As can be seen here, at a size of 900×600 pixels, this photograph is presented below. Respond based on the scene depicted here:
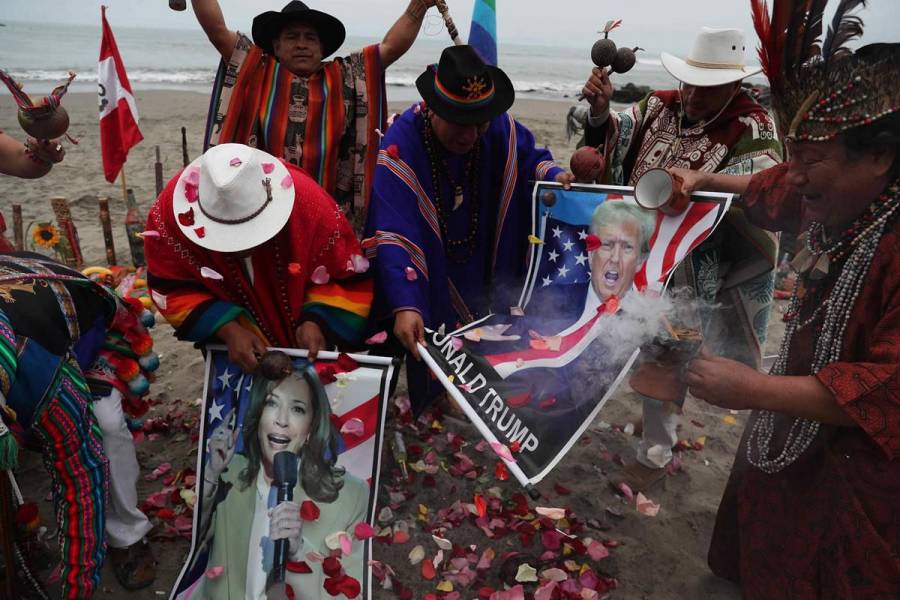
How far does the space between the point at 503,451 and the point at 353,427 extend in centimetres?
66

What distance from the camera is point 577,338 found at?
9.06ft

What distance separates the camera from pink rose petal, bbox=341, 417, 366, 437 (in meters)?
2.67

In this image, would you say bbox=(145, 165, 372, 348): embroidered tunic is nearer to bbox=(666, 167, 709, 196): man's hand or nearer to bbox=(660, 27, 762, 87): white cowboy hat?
bbox=(666, 167, 709, 196): man's hand

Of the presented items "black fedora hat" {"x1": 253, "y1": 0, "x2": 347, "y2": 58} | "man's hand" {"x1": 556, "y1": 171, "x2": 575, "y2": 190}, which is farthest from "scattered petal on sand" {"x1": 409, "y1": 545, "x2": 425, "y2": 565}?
"black fedora hat" {"x1": 253, "y1": 0, "x2": 347, "y2": 58}

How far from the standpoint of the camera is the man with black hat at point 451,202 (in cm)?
294

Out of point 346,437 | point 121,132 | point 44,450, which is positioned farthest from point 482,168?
point 121,132

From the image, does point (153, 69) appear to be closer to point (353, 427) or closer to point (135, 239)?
point (135, 239)

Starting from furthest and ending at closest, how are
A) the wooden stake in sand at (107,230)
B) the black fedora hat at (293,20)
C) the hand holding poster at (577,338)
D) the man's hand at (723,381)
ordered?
the wooden stake in sand at (107,230) < the black fedora hat at (293,20) < the hand holding poster at (577,338) < the man's hand at (723,381)

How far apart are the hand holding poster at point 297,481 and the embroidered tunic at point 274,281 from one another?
28 cm

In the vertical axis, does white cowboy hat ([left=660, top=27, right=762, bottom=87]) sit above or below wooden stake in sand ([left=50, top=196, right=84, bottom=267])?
above

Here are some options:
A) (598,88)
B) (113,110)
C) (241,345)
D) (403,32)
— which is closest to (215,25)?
(403,32)

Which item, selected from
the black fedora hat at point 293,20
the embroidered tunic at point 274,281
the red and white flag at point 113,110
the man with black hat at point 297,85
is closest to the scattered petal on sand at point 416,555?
the embroidered tunic at point 274,281

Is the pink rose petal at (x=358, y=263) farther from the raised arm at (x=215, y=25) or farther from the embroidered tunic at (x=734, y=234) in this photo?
the raised arm at (x=215, y=25)

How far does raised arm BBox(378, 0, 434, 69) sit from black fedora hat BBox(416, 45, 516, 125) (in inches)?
43.9
